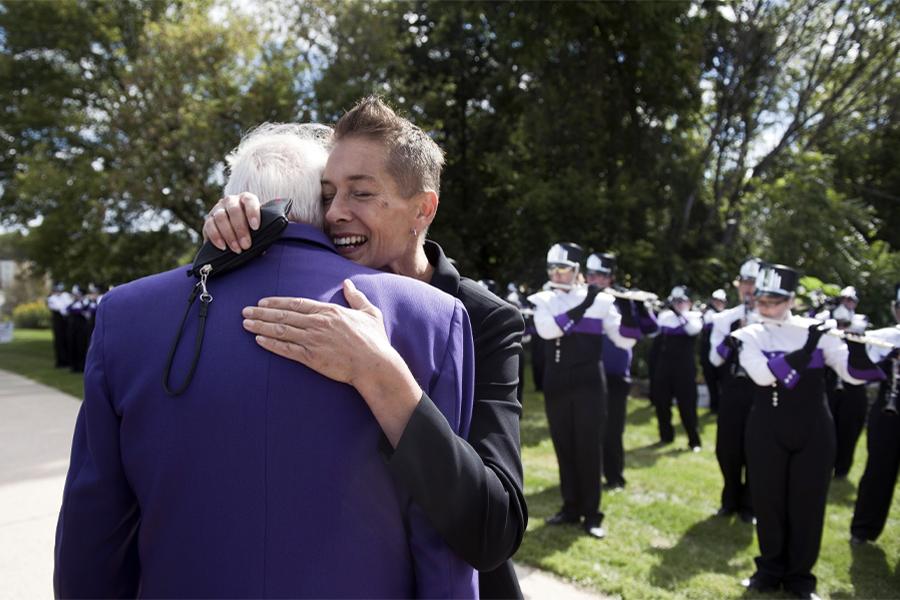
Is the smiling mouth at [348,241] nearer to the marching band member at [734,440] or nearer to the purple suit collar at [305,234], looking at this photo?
the purple suit collar at [305,234]

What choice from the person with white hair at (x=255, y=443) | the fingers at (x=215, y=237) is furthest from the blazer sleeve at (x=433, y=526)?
the fingers at (x=215, y=237)

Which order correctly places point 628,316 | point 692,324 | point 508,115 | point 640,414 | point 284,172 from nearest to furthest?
1. point 284,172
2. point 628,316
3. point 692,324
4. point 640,414
5. point 508,115

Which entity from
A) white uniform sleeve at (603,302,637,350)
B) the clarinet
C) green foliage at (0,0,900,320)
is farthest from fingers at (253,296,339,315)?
green foliage at (0,0,900,320)

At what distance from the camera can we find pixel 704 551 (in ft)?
19.1

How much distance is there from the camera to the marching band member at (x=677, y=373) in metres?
9.76

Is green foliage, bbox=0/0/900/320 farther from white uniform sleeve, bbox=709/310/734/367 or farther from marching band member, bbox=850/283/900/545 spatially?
marching band member, bbox=850/283/900/545

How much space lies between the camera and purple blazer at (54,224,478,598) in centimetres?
129

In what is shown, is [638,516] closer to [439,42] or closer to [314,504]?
[314,504]

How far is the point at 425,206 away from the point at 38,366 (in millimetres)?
18649

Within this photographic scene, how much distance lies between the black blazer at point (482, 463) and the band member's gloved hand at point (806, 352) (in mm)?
3881

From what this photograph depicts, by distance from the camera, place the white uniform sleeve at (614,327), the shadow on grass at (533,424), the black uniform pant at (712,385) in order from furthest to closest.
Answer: the black uniform pant at (712,385), the shadow on grass at (533,424), the white uniform sleeve at (614,327)

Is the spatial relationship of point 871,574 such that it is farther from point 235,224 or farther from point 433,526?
point 235,224

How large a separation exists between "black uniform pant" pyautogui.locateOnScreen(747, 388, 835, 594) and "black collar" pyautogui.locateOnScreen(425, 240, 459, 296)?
3.93 m

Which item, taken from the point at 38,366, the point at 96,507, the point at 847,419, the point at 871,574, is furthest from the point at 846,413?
the point at 38,366
